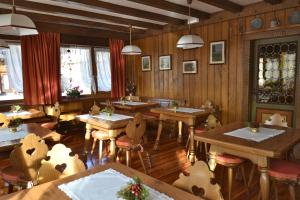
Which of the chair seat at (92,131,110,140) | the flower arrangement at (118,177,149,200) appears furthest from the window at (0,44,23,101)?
the flower arrangement at (118,177,149,200)

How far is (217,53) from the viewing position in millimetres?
4664

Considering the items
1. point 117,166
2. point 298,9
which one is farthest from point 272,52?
point 117,166

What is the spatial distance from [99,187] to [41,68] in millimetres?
4419

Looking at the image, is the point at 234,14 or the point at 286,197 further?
the point at 234,14

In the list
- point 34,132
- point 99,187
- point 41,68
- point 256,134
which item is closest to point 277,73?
point 256,134

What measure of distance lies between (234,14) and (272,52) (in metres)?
0.97

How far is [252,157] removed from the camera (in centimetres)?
223

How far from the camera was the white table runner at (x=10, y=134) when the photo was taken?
2.54m

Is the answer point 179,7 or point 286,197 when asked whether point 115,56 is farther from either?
point 286,197

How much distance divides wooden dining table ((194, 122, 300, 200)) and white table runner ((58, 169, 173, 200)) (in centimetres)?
116

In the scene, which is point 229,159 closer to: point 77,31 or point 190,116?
point 190,116

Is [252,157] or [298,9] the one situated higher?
[298,9]

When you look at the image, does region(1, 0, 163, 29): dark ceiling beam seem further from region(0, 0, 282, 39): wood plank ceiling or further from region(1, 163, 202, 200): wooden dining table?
region(1, 163, 202, 200): wooden dining table

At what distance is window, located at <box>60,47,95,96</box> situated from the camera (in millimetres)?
5933
